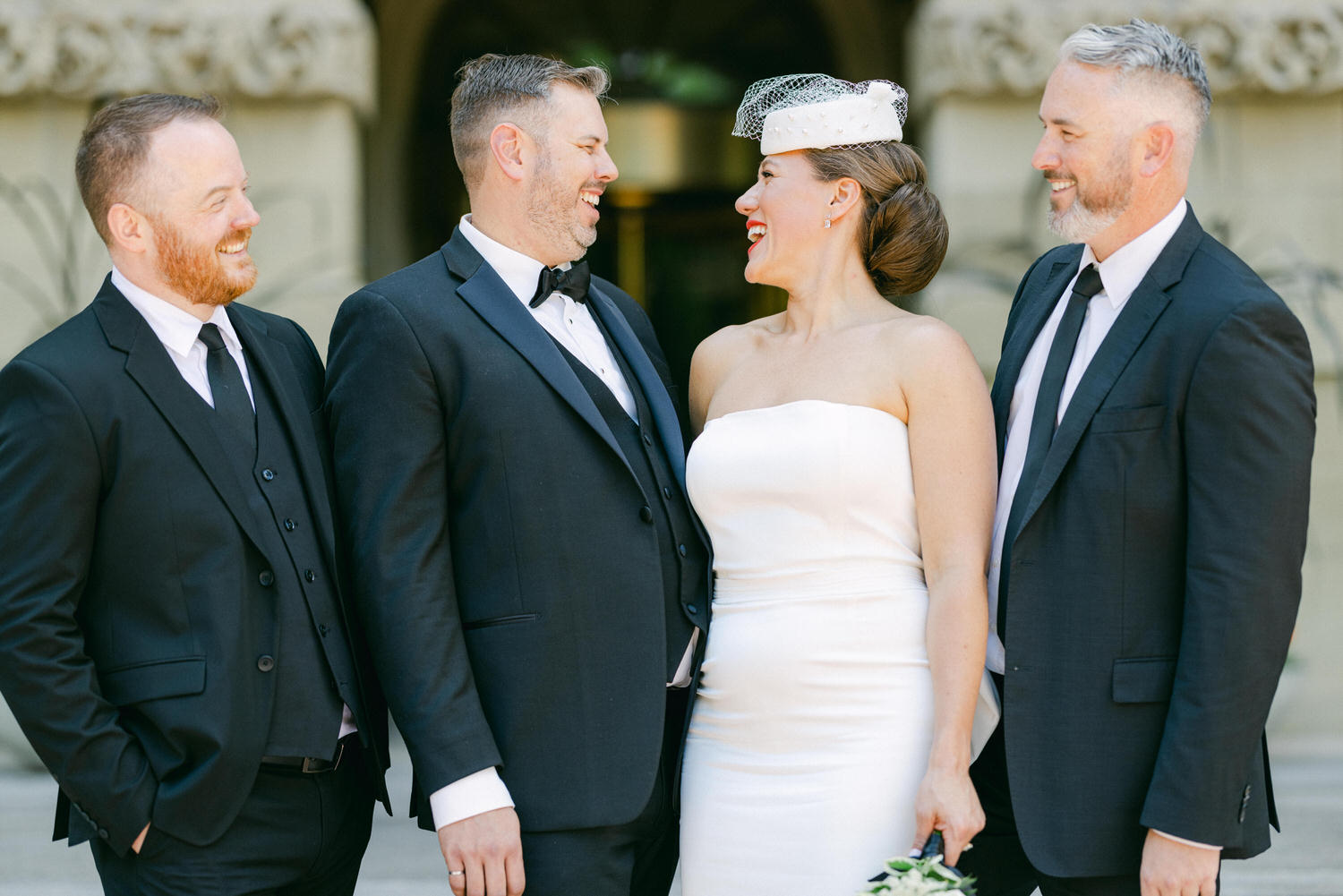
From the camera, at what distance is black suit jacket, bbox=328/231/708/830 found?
2.77 m

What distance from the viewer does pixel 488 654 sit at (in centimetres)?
285

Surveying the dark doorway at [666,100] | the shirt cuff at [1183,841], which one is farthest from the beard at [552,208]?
the dark doorway at [666,100]

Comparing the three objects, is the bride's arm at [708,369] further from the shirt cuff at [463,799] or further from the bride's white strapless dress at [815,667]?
the shirt cuff at [463,799]

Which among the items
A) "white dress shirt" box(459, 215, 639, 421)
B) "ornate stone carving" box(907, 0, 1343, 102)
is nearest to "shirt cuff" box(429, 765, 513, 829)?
"white dress shirt" box(459, 215, 639, 421)

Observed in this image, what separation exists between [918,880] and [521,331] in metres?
1.36

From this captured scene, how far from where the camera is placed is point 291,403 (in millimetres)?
2887

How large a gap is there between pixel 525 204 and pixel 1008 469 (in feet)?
3.99

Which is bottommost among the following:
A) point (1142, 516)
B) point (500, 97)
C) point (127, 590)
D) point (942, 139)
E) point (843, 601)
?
point (843, 601)

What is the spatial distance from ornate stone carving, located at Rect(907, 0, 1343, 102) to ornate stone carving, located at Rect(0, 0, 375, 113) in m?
2.58

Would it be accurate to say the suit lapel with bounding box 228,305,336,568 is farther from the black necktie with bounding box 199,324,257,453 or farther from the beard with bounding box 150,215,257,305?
the beard with bounding box 150,215,257,305

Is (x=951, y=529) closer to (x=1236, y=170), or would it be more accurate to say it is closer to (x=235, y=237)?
(x=235, y=237)

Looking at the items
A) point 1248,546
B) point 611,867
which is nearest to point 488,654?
point 611,867

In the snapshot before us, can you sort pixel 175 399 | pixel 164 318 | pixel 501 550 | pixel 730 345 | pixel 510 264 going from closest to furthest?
pixel 175 399
pixel 164 318
pixel 501 550
pixel 510 264
pixel 730 345

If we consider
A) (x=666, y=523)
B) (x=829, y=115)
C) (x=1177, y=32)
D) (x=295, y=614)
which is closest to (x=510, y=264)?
(x=666, y=523)
